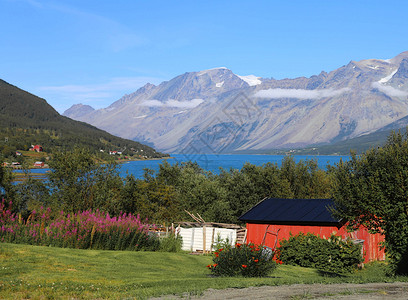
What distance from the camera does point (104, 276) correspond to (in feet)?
53.9

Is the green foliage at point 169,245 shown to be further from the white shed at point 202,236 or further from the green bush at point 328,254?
the green bush at point 328,254

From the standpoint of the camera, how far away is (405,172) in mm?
21188

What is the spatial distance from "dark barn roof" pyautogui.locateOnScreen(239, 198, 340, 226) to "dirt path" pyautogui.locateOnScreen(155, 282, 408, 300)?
64.9 feet

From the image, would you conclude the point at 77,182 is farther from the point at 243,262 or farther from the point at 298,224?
the point at 243,262

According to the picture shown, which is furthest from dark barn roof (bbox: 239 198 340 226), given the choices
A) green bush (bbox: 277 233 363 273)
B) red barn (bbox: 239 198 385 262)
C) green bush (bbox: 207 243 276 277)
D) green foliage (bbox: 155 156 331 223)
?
green bush (bbox: 207 243 276 277)

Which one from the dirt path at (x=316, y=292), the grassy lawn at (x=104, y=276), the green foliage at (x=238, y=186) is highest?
the green foliage at (x=238, y=186)

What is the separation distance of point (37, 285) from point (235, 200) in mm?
47242

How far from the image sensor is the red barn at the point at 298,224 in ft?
111

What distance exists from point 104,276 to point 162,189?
112ft

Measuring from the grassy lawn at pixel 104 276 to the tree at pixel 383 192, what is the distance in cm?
408

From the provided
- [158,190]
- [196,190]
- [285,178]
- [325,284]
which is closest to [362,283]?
[325,284]

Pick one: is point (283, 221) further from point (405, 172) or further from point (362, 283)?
point (362, 283)

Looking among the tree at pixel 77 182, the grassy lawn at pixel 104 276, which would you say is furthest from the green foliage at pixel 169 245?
the tree at pixel 77 182

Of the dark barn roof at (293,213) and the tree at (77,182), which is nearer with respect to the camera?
the dark barn roof at (293,213)
